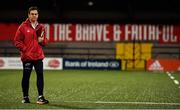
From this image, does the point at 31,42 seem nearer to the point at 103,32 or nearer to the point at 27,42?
the point at 27,42

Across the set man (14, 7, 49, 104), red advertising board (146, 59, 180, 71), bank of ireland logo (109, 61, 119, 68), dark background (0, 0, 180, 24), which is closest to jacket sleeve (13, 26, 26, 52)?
man (14, 7, 49, 104)

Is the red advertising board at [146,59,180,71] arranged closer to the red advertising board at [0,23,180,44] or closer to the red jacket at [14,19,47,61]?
the red advertising board at [0,23,180,44]

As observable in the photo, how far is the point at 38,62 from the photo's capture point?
909 cm

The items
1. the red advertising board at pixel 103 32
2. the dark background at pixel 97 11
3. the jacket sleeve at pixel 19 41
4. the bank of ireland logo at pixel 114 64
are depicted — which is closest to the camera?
the jacket sleeve at pixel 19 41

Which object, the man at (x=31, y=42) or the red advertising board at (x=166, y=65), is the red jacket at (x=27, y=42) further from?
the red advertising board at (x=166, y=65)

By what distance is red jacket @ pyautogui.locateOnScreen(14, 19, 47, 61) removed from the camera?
895 cm

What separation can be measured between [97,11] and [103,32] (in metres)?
3.73

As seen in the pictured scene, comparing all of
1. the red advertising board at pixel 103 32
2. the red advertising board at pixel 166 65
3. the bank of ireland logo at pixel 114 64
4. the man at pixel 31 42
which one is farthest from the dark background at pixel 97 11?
the man at pixel 31 42

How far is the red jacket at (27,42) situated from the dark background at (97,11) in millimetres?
26583

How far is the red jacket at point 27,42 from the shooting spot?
29.4ft

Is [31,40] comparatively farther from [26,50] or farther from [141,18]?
[141,18]

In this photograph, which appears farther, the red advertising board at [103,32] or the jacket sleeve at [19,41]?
the red advertising board at [103,32]

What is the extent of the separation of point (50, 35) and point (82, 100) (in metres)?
23.3

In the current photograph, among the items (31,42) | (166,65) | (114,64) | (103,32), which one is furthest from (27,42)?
(103,32)
